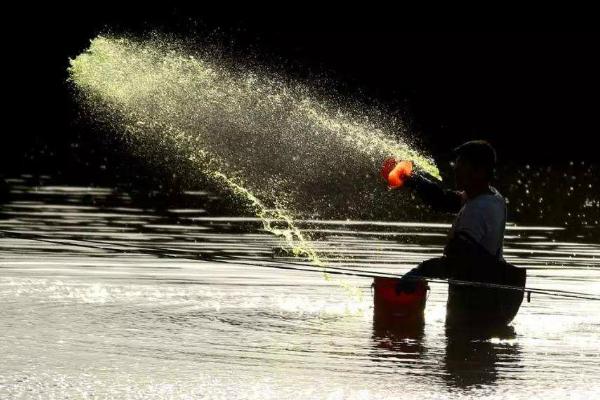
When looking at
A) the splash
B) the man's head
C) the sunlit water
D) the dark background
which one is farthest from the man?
the dark background

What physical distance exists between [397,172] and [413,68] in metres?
63.6

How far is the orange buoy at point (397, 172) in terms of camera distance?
13.3 m

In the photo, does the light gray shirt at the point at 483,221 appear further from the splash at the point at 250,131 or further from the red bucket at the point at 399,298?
the splash at the point at 250,131

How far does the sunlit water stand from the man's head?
1.14 metres

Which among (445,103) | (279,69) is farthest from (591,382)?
(279,69)

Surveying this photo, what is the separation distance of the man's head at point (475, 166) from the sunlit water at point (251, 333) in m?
1.14

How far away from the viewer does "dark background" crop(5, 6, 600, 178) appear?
243 feet

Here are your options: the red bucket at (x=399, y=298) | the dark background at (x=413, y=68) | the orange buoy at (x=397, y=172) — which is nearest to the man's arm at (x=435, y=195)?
the orange buoy at (x=397, y=172)

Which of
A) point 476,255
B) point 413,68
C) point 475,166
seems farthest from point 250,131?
point 476,255

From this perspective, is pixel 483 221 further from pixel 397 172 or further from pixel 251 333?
pixel 251 333

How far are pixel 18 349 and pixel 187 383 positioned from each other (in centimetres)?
166

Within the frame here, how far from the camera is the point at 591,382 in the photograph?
10773 millimetres

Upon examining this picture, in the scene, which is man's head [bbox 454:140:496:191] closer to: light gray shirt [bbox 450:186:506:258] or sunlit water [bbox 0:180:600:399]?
light gray shirt [bbox 450:186:506:258]

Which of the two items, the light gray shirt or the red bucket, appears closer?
the light gray shirt
